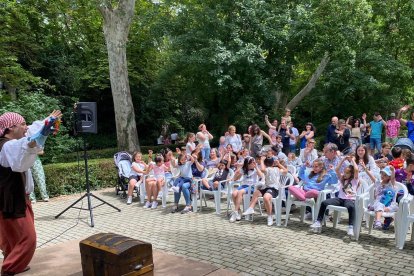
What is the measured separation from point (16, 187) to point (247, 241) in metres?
3.25

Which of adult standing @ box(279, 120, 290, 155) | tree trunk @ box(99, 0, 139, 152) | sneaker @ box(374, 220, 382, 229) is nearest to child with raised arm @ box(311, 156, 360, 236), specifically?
sneaker @ box(374, 220, 382, 229)

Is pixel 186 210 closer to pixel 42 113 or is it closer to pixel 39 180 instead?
pixel 39 180

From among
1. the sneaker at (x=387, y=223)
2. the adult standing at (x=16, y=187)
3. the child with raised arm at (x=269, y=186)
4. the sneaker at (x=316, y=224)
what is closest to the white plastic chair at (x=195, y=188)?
the child with raised arm at (x=269, y=186)

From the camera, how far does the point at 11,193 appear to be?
13.2 ft

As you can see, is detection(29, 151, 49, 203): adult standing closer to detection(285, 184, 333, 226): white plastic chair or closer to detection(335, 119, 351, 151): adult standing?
detection(285, 184, 333, 226): white plastic chair

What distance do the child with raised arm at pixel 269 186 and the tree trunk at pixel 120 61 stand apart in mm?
7812

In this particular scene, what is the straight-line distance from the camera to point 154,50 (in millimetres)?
19562

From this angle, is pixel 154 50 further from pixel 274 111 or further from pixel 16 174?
pixel 16 174

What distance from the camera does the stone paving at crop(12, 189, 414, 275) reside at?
4781 millimetres

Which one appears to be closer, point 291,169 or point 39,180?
point 291,169

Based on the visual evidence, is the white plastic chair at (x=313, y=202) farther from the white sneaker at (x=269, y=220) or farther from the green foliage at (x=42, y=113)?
the green foliage at (x=42, y=113)

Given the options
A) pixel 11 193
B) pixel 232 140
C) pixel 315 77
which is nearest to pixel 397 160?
pixel 232 140

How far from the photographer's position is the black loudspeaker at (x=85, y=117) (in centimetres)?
702

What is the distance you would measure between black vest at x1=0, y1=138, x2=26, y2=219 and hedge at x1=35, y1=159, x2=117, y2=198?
5.35 m
